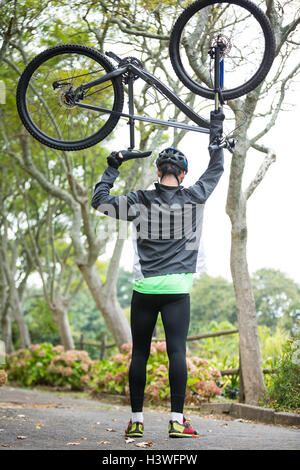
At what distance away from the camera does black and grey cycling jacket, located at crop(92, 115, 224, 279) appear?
4066mm

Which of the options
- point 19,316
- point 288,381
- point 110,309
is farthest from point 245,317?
point 19,316

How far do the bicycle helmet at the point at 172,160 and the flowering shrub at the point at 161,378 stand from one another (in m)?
5.18

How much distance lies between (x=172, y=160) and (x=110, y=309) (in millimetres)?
8146

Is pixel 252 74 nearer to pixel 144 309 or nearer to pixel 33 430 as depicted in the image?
pixel 144 309

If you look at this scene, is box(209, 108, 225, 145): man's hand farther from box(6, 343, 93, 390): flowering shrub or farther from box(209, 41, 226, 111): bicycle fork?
box(6, 343, 93, 390): flowering shrub

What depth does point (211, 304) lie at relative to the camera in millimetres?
34156

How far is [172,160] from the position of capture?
423 centimetres

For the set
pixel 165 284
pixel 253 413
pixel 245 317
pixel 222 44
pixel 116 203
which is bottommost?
pixel 253 413

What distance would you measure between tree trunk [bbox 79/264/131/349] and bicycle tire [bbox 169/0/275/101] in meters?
7.73

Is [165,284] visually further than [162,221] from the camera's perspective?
No

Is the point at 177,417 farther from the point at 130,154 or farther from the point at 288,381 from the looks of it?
the point at 288,381

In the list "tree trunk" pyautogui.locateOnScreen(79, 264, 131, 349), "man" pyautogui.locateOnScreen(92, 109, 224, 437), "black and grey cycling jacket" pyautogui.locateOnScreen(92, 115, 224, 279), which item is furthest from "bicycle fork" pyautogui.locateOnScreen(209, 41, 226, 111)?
"tree trunk" pyautogui.locateOnScreen(79, 264, 131, 349)

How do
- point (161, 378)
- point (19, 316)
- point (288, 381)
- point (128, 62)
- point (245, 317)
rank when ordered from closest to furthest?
point (128, 62) < point (288, 381) < point (245, 317) < point (161, 378) < point (19, 316)
